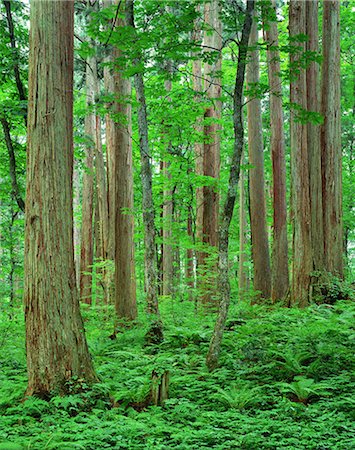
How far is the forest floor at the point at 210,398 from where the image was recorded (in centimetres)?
405

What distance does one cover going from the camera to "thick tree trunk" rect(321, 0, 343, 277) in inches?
416

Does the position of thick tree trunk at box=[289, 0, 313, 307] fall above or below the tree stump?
above

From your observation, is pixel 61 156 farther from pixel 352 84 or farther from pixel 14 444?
pixel 352 84

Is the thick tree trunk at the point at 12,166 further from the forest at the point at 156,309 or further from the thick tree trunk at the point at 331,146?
the thick tree trunk at the point at 331,146

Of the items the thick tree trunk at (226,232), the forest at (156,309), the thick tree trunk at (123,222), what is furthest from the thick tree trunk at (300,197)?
the thick tree trunk at (226,232)

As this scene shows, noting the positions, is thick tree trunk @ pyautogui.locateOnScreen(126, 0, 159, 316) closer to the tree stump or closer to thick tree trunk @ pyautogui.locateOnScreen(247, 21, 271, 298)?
the tree stump

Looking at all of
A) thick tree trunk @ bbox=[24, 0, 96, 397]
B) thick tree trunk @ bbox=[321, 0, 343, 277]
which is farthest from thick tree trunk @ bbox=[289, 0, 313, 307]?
thick tree trunk @ bbox=[24, 0, 96, 397]

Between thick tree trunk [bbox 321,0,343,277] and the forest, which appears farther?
thick tree trunk [bbox 321,0,343,277]

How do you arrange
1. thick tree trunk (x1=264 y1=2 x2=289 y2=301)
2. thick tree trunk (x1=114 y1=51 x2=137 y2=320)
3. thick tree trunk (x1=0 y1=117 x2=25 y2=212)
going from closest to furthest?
thick tree trunk (x1=114 y1=51 x2=137 y2=320), thick tree trunk (x1=0 y1=117 x2=25 y2=212), thick tree trunk (x1=264 y1=2 x2=289 y2=301)

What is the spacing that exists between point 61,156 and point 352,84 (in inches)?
736

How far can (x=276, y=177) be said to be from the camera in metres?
13.4

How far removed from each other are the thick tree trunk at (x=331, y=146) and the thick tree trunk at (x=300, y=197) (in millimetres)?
652

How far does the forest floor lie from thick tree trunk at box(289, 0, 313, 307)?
2.05 metres

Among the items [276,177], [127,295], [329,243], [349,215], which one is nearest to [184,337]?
[127,295]
